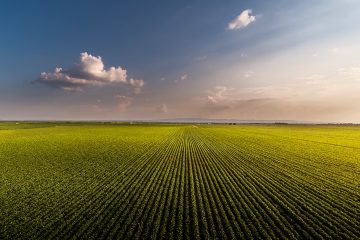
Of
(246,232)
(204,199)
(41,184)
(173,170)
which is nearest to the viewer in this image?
(246,232)

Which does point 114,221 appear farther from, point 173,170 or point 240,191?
point 173,170

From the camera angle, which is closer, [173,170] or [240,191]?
[240,191]

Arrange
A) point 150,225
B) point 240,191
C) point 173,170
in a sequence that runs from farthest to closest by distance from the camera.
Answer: point 173,170
point 240,191
point 150,225

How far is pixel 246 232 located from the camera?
884 centimetres

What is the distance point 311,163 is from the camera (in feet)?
73.9

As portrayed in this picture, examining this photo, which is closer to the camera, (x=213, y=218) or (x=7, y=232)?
(x=7, y=232)

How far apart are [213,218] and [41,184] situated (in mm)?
11199

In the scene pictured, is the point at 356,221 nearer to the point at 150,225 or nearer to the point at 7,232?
the point at 150,225

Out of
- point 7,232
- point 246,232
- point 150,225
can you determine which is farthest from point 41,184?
point 246,232

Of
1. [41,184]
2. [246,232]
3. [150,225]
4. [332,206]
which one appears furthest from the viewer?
[41,184]

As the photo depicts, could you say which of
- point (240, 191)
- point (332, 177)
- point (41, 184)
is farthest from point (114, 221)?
point (332, 177)

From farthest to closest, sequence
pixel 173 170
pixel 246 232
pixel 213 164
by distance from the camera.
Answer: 1. pixel 213 164
2. pixel 173 170
3. pixel 246 232

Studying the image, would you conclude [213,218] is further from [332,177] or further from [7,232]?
[332,177]

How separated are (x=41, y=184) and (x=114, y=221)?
26.5ft
